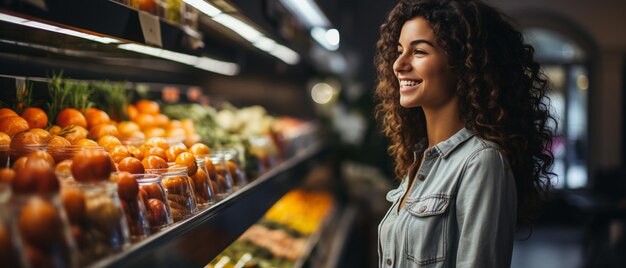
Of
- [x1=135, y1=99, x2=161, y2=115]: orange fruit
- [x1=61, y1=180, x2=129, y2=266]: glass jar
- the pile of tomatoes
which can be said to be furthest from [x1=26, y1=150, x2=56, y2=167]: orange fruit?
[x1=135, y1=99, x2=161, y2=115]: orange fruit

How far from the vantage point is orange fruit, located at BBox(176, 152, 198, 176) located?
71.8 inches

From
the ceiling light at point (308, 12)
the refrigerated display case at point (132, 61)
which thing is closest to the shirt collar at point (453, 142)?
the refrigerated display case at point (132, 61)

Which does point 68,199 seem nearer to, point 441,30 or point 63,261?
point 63,261

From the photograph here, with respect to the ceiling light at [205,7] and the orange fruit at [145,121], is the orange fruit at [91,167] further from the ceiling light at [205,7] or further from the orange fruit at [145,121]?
the orange fruit at [145,121]

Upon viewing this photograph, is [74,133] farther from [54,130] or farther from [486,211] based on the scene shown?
[486,211]

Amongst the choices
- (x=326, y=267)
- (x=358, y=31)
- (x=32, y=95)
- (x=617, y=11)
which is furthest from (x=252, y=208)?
(x=617, y=11)

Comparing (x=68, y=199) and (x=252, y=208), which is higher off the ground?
(x=68, y=199)

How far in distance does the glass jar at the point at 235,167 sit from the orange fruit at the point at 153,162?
1.75 feet

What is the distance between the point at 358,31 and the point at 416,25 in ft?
24.9

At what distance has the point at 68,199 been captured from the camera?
3.69 ft

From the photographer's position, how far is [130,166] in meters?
1.59

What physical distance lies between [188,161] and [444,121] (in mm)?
858

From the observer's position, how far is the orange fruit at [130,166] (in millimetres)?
1591

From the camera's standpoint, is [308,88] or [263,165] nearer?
[263,165]
